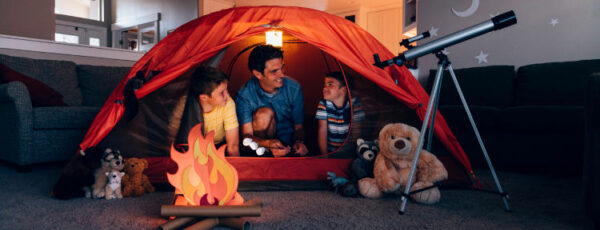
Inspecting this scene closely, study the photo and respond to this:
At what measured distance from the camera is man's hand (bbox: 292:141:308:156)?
2.11m

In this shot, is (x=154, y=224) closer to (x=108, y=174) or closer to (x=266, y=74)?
(x=108, y=174)

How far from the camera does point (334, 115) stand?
82.8 inches

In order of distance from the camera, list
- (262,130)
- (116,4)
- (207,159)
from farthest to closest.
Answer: (116,4)
(262,130)
(207,159)

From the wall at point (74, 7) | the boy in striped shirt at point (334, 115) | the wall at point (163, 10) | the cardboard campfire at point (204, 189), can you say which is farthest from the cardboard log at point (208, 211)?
the wall at point (74, 7)

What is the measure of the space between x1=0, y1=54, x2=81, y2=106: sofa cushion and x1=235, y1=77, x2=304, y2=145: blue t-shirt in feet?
4.89

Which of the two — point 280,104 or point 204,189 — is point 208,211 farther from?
point 280,104

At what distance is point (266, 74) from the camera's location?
7.30 feet

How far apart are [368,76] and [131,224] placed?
1232 mm

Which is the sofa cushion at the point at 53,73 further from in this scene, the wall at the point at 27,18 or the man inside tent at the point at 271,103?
the wall at the point at 27,18

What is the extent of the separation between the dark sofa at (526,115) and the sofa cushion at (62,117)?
7.17ft

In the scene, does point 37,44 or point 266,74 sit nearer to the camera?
point 266,74

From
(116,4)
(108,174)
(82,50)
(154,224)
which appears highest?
(116,4)

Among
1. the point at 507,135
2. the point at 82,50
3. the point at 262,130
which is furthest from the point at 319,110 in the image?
the point at 82,50

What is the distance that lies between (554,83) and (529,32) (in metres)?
0.65
